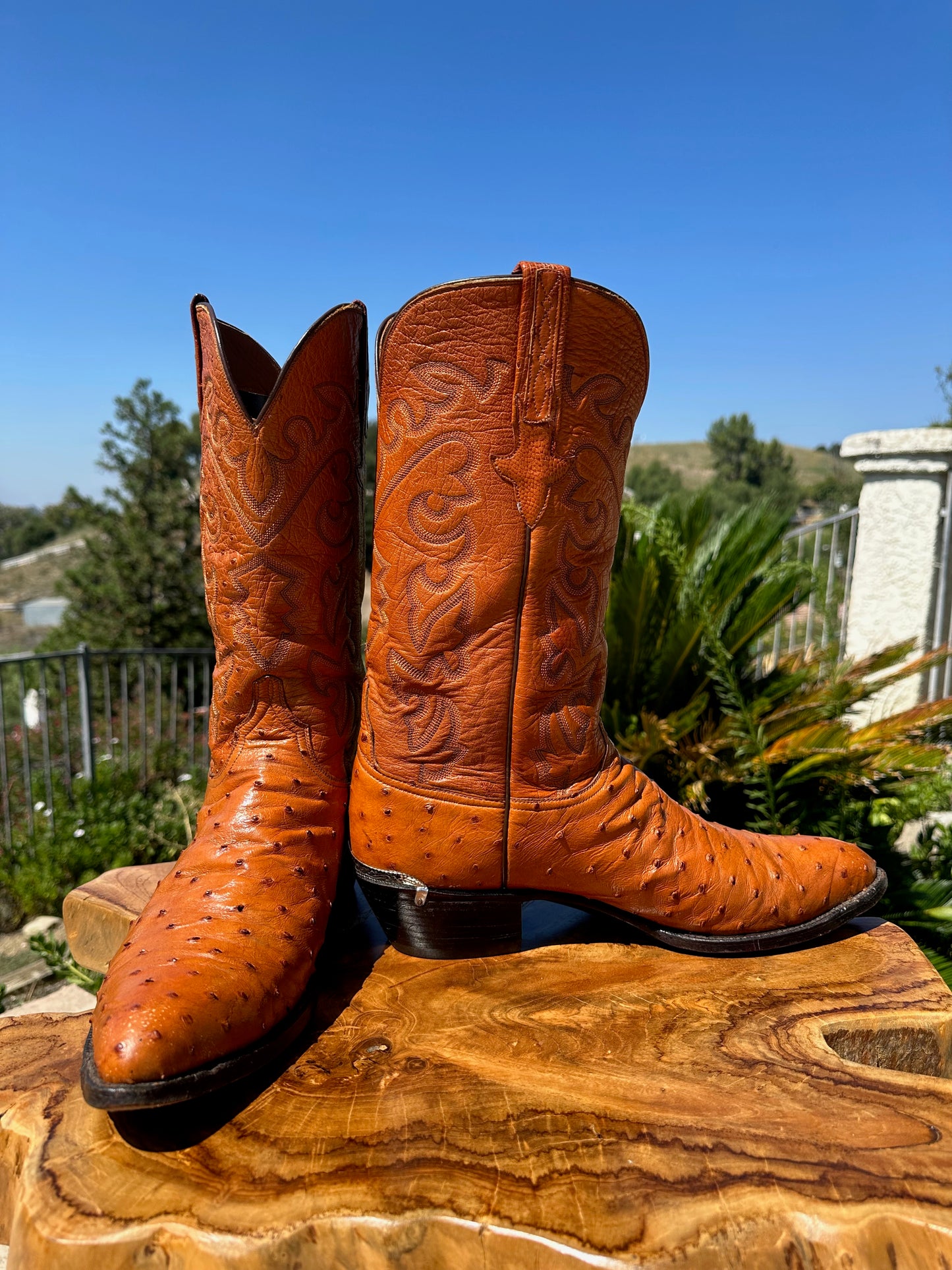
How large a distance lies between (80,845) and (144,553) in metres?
7.21

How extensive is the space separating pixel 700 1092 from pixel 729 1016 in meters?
0.20

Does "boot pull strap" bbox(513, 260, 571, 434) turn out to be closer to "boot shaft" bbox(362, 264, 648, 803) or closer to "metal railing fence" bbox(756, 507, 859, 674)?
"boot shaft" bbox(362, 264, 648, 803)

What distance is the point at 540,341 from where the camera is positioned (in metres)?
1.07

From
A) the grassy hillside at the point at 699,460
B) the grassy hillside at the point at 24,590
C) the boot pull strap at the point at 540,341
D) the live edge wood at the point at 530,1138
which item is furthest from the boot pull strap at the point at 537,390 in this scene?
the grassy hillside at the point at 699,460

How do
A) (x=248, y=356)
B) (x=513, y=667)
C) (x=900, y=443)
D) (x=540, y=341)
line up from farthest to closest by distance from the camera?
(x=900, y=443)
(x=248, y=356)
(x=513, y=667)
(x=540, y=341)

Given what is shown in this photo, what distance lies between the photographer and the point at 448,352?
3.61ft

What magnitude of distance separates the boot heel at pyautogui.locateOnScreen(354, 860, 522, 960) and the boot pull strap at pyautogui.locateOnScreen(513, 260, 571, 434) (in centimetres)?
75

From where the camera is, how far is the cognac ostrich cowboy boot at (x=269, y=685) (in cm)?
101

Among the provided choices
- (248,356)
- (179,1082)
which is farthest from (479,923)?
(248,356)

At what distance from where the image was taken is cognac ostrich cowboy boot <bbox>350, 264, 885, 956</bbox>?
1.10 metres

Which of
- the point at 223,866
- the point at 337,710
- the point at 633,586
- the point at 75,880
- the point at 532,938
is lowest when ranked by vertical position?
the point at 75,880

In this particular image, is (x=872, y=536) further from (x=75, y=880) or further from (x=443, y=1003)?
(x=75, y=880)

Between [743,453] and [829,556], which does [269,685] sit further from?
[743,453]

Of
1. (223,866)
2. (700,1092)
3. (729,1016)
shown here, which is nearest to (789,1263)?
(700,1092)
